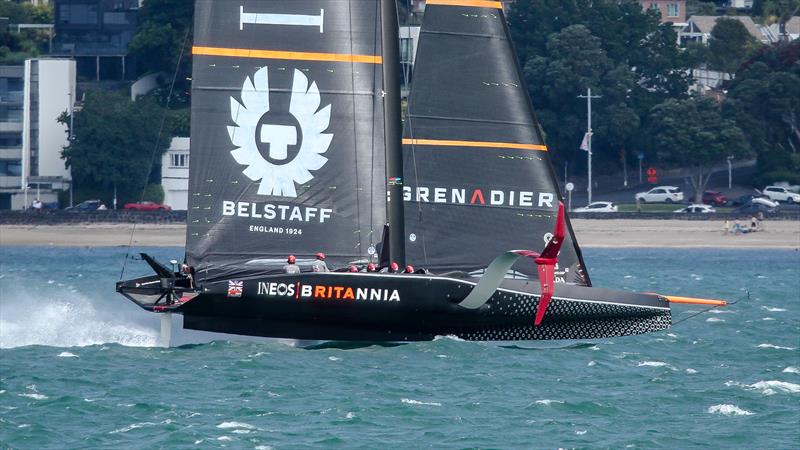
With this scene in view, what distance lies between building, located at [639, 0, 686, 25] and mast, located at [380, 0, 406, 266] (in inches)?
4739

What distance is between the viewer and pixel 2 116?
341 feet

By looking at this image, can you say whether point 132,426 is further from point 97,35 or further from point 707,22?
point 707,22

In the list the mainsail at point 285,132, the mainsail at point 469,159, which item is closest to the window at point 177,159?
the mainsail at point 469,159

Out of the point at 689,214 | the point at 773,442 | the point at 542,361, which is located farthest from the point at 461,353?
the point at 689,214

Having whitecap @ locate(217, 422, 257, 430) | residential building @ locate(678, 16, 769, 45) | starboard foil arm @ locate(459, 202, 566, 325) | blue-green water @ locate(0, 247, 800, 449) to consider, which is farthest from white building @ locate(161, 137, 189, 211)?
whitecap @ locate(217, 422, 257, 430)

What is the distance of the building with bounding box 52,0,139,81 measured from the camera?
117 m

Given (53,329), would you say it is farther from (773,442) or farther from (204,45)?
(773,442)

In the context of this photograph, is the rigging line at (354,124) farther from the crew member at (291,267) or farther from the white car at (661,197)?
the white car at (661,197)

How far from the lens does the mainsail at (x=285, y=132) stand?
2891cm

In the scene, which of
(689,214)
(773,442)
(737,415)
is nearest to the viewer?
(773,442)

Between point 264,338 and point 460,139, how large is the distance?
512cm

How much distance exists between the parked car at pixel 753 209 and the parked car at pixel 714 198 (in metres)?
3.32

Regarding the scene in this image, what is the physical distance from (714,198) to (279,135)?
232 feet

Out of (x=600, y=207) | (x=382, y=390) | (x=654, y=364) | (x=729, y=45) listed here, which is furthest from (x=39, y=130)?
(x=382, y=390)
